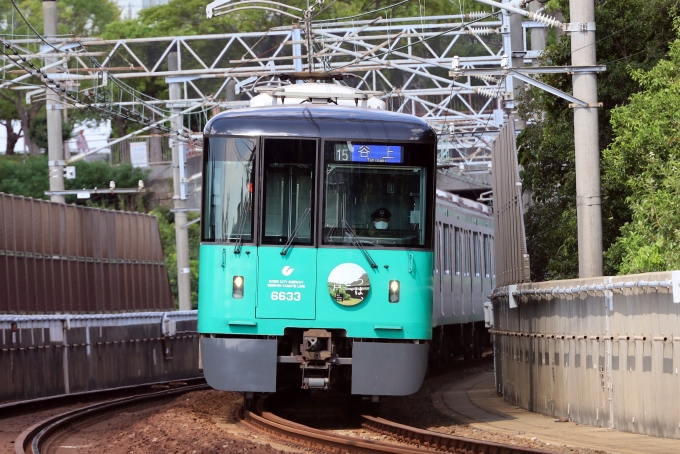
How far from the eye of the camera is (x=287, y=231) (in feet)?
47.1

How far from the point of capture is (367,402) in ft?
54.1

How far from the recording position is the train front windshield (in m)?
14.4

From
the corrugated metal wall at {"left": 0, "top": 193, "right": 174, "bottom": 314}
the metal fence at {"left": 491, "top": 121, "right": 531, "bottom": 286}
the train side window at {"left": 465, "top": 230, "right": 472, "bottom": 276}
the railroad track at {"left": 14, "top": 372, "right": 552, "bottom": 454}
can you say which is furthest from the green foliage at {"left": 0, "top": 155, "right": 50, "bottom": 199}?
the railroad track at {"left": 14, "top": 372, "right": 552, "bottom": 454}

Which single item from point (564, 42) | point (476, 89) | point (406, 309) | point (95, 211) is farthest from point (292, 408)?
point (95, 211)

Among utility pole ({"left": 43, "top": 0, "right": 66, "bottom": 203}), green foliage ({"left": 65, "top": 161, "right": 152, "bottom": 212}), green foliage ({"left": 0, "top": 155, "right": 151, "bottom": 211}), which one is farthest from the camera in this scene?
green foliage ({"left": 65, "top": 161, "right": 152, "bottom": 212})

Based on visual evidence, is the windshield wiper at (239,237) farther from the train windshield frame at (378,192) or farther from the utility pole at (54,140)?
the utility pole at (54,140)

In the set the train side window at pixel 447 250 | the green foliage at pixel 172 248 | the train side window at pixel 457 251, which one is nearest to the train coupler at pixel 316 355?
the train side window at pixel 447 250

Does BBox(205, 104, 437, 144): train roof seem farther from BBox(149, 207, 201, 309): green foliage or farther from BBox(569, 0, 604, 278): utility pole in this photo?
BBox(149, 207, 201, 309): green foliage

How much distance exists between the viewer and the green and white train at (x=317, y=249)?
1419 cm

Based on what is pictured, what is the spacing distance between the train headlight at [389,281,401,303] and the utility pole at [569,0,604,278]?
304cm

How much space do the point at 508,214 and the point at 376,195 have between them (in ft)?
20.3

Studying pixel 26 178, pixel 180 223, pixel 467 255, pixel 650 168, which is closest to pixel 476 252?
pixel 467 255

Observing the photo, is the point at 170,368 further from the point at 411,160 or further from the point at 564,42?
the point at 411,160

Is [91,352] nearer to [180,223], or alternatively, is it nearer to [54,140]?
[54,140]
